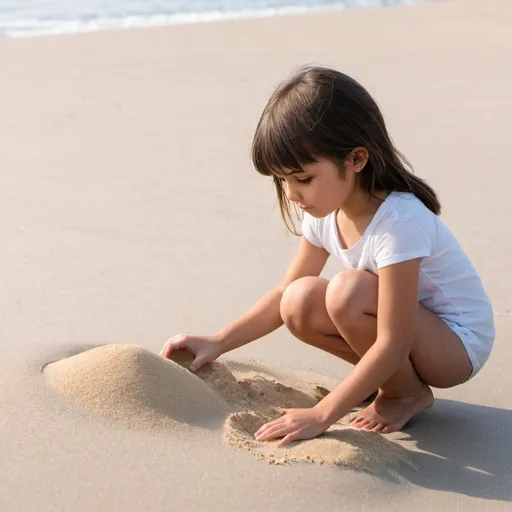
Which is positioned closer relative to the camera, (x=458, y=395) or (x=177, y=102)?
(x=458, y=395)

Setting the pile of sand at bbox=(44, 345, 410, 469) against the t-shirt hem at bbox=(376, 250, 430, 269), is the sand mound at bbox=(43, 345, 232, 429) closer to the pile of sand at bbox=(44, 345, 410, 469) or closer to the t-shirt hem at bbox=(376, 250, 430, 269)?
the pile of sand at bbox=(44, 345, 410, 469)

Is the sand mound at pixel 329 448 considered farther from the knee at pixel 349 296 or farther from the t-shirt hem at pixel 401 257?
the t-shirt hem at pixel 401 257

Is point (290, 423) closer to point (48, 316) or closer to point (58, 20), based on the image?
point (48, 316)

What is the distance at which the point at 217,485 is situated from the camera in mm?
2078

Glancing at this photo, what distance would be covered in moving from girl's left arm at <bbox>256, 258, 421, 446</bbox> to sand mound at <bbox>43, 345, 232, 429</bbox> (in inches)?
6.7

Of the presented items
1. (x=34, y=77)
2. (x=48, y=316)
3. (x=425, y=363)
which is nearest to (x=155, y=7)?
(x=34, y=77)

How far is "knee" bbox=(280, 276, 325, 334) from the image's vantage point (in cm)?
257

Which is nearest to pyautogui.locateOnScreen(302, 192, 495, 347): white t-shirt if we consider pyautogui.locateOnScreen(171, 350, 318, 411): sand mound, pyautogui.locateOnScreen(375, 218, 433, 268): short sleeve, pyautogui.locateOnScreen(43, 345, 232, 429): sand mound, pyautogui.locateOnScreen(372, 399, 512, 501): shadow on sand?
pyautogui.locateOnScreen(375, 218, 433, 268): short sleeve

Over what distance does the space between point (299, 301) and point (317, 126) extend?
0.51 m

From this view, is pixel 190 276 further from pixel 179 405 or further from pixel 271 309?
pixel 179 405

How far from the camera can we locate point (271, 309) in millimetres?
2727

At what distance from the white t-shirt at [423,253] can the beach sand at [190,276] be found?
292 millimetres

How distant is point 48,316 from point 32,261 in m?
0.53

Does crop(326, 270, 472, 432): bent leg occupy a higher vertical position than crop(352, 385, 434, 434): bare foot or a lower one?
higher
